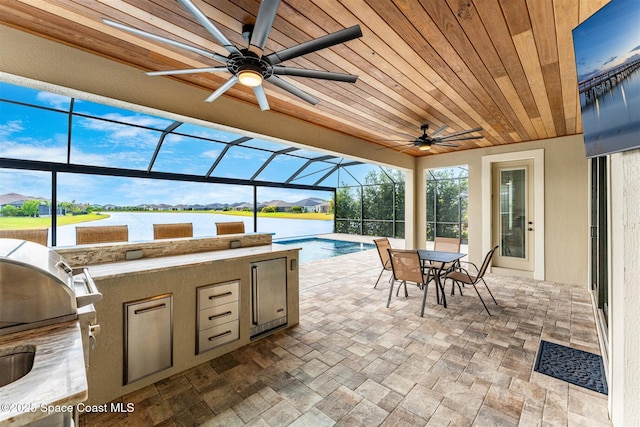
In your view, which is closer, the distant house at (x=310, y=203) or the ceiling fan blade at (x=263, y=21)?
the ceiling fan blade at (x=263, y=21)

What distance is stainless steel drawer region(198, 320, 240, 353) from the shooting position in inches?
92.4

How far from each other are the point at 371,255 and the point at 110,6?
6.73m

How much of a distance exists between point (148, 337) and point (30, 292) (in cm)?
116

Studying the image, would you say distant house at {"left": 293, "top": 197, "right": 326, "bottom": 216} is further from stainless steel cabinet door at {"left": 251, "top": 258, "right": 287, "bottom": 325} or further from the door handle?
the door handle

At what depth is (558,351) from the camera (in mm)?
2512

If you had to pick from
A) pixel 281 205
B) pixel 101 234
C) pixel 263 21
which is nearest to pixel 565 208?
pixel 263 21

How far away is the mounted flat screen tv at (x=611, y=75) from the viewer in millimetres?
989

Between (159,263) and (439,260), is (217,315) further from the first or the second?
(439,260)

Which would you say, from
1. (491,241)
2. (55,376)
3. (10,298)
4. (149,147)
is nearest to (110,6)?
(10,298)

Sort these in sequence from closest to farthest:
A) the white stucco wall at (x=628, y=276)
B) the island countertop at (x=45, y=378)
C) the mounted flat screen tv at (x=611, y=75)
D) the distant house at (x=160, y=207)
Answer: the island countertop at (x=45, y=378) → the mounted flat screen tv at (x=611, y=75) → the white stucco wall at (x=628, y=276) → the distant house at (x=160, y=207)

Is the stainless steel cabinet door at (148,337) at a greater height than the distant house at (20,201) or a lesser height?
lesser

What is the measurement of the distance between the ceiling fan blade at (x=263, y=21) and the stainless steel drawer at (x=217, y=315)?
213 cm

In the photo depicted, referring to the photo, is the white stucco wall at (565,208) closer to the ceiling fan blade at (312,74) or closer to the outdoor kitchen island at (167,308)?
the ceiling fan blade at (312,74)

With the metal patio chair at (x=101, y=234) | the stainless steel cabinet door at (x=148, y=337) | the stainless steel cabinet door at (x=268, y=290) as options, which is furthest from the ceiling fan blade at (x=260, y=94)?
the metal patio chair at (x=101, y=234)
